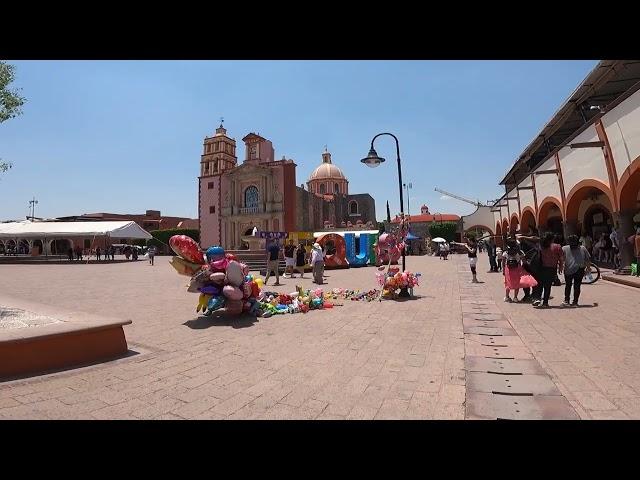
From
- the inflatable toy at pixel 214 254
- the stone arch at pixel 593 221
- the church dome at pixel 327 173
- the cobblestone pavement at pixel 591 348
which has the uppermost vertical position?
A: the church dome at pixel 327 173

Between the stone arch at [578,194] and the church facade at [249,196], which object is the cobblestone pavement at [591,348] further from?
the church facade at [249,196]

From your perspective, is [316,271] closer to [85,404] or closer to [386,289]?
[386,289]

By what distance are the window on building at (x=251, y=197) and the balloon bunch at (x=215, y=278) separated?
120 feet

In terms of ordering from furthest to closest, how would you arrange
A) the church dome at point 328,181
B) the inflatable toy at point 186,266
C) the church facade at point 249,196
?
1. the church dome at point 328,181
2. the church facade at point 249,196
3. the inflatable toy at point 186,266

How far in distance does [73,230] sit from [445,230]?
54412mm

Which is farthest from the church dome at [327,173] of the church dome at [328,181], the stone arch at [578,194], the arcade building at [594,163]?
the stone arch at [578,194]

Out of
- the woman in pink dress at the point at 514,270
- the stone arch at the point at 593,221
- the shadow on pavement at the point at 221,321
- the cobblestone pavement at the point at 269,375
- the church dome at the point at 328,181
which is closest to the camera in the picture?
the cobblestone pavement at the point at 269,375

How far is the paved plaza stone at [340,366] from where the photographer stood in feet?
9.98

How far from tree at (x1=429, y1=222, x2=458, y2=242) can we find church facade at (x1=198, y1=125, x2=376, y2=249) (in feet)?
73.3

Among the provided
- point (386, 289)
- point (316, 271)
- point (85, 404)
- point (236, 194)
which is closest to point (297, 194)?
point (236, 194)

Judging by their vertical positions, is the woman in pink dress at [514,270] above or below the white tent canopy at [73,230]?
below

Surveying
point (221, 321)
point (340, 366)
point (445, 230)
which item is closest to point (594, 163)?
point (340, 366)
